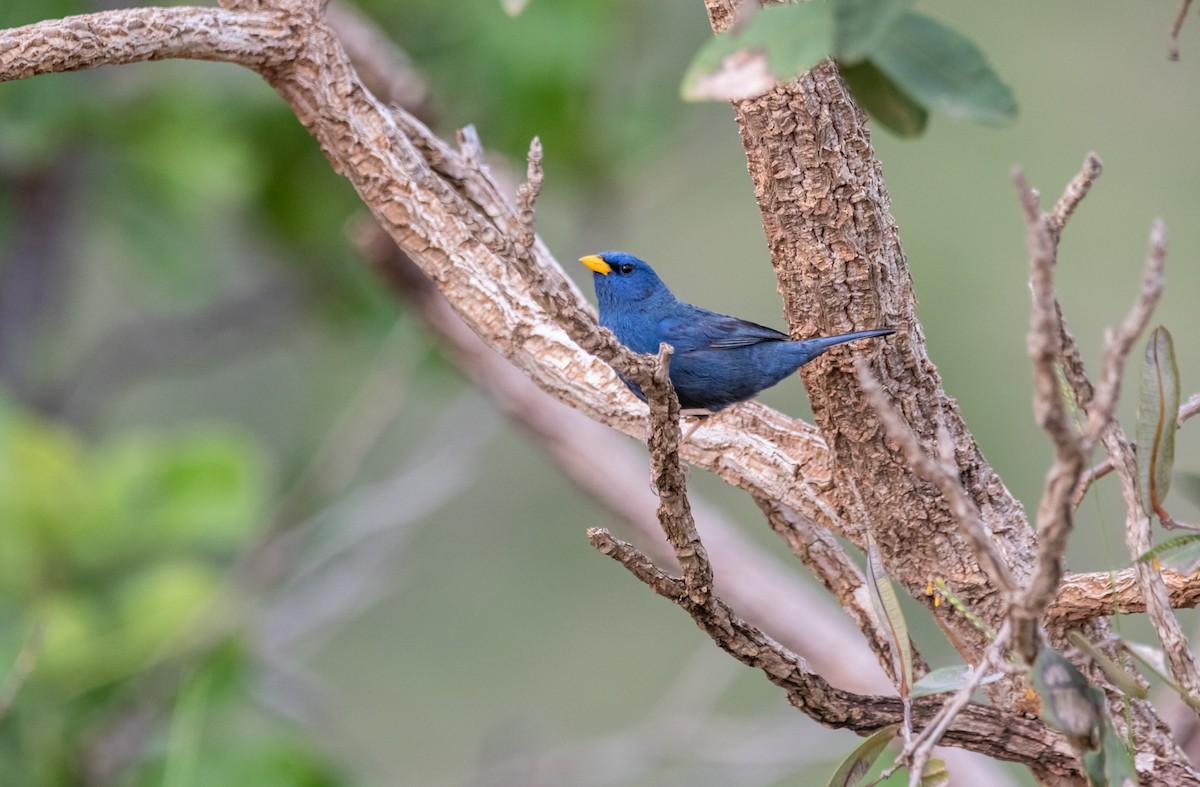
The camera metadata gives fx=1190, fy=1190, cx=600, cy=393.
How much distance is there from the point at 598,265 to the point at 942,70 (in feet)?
4.18

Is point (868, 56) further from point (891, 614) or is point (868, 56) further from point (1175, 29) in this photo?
point (891, 614)

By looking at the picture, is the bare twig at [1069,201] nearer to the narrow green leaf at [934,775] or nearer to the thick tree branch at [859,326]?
the thick tree branch at [859,326]

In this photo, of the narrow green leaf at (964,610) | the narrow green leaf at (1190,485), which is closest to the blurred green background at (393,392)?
the narrow green leaf at (1190,485)

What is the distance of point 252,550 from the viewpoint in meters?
3.28

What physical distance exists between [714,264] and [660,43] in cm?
124

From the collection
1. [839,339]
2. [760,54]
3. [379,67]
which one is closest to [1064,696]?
[839,339]

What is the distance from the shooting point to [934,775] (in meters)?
1.17

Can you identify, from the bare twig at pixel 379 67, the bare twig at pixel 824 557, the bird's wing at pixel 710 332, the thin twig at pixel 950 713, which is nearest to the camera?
the thin twig at pixel 950 713

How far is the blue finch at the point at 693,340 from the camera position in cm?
163

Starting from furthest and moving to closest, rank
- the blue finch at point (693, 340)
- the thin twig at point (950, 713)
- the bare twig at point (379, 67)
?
the bare twig at point (379, 67) < the blue finch at point (693, 340) < the thin twig at point (950, 713)

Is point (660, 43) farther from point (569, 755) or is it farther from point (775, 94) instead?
point (775, 94)

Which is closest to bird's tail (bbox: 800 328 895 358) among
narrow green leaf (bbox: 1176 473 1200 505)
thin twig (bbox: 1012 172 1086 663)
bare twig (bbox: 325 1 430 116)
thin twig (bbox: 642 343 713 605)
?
thin twig (bbox: 642 343 713 605)

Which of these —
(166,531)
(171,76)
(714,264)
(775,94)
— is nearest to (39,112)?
(171,76)

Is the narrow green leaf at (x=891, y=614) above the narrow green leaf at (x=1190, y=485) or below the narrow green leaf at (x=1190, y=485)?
above
